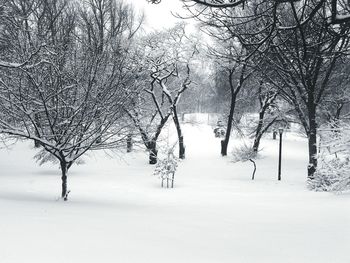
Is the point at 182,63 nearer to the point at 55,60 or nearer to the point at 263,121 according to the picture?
the point at 263,121

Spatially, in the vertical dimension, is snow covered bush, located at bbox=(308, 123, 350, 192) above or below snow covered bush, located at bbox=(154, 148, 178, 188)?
above

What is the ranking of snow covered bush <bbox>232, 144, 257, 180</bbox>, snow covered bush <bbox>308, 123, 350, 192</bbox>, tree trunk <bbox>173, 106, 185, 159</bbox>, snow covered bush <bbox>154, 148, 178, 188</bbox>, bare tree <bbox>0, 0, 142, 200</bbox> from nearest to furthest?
snow covered bush <bbox>308, 123, 350, 192</bbox>, bare tree <bbox>0, 0, 142, 200</bbox>, snow covered bush <bbox>154, 148, 178, 188</bbox>, snow covered bush <bbox>232, 144, 257, 180</bbox>, tree trunk <bbox>173, 106, 185, 159</bbox>

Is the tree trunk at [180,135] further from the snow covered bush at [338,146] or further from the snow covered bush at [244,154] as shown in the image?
the snow covered bush at [338,146]

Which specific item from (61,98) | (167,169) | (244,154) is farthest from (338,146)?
(244,154)

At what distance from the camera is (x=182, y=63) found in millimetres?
26594

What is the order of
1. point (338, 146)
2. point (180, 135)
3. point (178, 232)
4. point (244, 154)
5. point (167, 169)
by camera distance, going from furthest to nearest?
1. point (180, 135)
2. point (244, 154)
3. point (167, 169)
4. point (338, 146)
5. point (178, 232)

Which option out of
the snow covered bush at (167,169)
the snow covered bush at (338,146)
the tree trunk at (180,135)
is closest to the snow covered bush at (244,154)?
the tree trunk at (180,135)

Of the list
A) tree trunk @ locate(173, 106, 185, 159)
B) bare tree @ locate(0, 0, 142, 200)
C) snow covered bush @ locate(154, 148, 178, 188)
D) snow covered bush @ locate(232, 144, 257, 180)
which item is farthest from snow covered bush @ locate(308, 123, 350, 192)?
tree trunk @ locate(173, 106, 185, 159)

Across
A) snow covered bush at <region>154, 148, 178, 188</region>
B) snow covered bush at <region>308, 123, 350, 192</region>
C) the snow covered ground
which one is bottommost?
snow covered bush at <region>154, 148, 178, 188</region>

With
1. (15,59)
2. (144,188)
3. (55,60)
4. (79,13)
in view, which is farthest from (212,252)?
(79,13)

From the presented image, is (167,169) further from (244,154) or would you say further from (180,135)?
(180,135)

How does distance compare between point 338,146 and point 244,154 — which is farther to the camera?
point 244,154

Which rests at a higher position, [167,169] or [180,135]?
[180,135]

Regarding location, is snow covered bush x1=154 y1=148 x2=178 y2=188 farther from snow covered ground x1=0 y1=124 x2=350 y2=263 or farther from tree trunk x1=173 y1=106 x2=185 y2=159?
tree trunk x1=173 y1=106 x2=185 y2=159
